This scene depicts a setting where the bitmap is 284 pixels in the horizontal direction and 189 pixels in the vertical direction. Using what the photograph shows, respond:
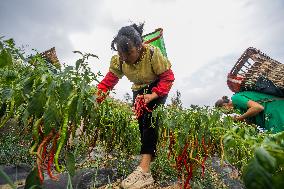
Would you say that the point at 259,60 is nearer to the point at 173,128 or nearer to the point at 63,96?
the point at 173,128

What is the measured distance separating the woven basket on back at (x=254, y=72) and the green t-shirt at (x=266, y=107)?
12 centimetres

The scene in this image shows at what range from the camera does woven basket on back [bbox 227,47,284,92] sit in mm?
3457

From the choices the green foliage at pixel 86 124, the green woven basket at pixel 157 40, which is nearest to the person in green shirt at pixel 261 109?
the green foliage at pixel 86 124

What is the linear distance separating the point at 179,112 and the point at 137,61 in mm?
897

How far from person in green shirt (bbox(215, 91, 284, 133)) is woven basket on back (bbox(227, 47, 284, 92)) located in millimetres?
126

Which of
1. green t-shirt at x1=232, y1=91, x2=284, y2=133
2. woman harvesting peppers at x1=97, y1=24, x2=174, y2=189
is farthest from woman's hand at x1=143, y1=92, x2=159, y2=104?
green t-shirt at x1=232, y1=91, x2=284, y2=133

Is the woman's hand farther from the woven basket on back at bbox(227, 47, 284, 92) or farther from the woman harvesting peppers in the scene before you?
the woven basket on back at bbox(227, 47, 284, 92)

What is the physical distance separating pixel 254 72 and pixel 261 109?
0.47 metres

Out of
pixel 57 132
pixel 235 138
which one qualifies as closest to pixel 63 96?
pixel 57 132

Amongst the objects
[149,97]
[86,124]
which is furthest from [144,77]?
[86,124]

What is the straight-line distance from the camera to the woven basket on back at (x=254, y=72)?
3.46m

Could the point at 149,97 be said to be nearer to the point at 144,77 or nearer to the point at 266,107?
the point at 144,77

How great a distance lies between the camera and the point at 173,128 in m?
2.47

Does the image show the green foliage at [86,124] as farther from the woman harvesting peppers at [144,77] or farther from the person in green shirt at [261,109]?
the person in green shirt at [261,109]
